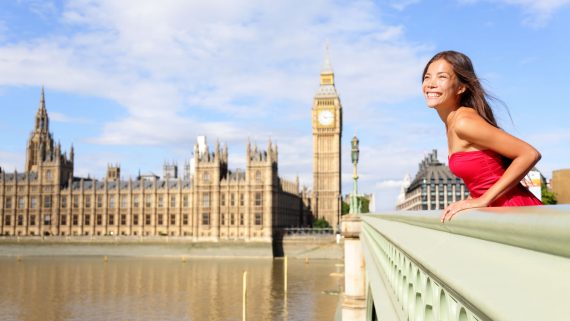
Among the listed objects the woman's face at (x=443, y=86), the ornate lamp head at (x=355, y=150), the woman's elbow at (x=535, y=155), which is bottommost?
the woman's elbow at (x=535, y=155)

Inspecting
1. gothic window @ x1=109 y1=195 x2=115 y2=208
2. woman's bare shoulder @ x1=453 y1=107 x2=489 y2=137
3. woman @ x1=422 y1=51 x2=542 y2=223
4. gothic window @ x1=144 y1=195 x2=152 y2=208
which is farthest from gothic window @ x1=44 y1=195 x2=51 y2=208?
woman's bare shoulder @ x1=453 y1=107 x2=489 y2=137

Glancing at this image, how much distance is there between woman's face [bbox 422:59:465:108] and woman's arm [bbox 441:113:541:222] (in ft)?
1.49

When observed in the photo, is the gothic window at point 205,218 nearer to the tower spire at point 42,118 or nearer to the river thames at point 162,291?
the river thames at point 162,291

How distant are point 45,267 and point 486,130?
3035 inches

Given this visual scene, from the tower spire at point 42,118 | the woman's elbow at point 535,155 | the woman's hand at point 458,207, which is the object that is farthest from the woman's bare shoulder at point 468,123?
the tower spire at point 42,118

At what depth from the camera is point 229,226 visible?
9569cm

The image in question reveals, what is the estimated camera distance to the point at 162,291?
4984 centimetres

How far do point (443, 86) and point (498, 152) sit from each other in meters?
0.73

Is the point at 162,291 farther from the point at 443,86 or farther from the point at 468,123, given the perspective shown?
the point at 468,123

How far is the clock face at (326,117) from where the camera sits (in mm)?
122375

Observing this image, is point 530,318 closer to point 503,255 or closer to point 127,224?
point 503,255

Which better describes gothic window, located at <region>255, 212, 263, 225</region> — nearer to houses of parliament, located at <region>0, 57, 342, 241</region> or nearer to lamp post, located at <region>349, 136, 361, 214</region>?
houses of parliament, located at <region>0, 57, 342, 241</region>

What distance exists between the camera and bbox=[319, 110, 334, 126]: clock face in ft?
401

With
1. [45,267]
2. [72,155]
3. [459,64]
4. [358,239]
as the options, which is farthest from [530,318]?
[72,155]
